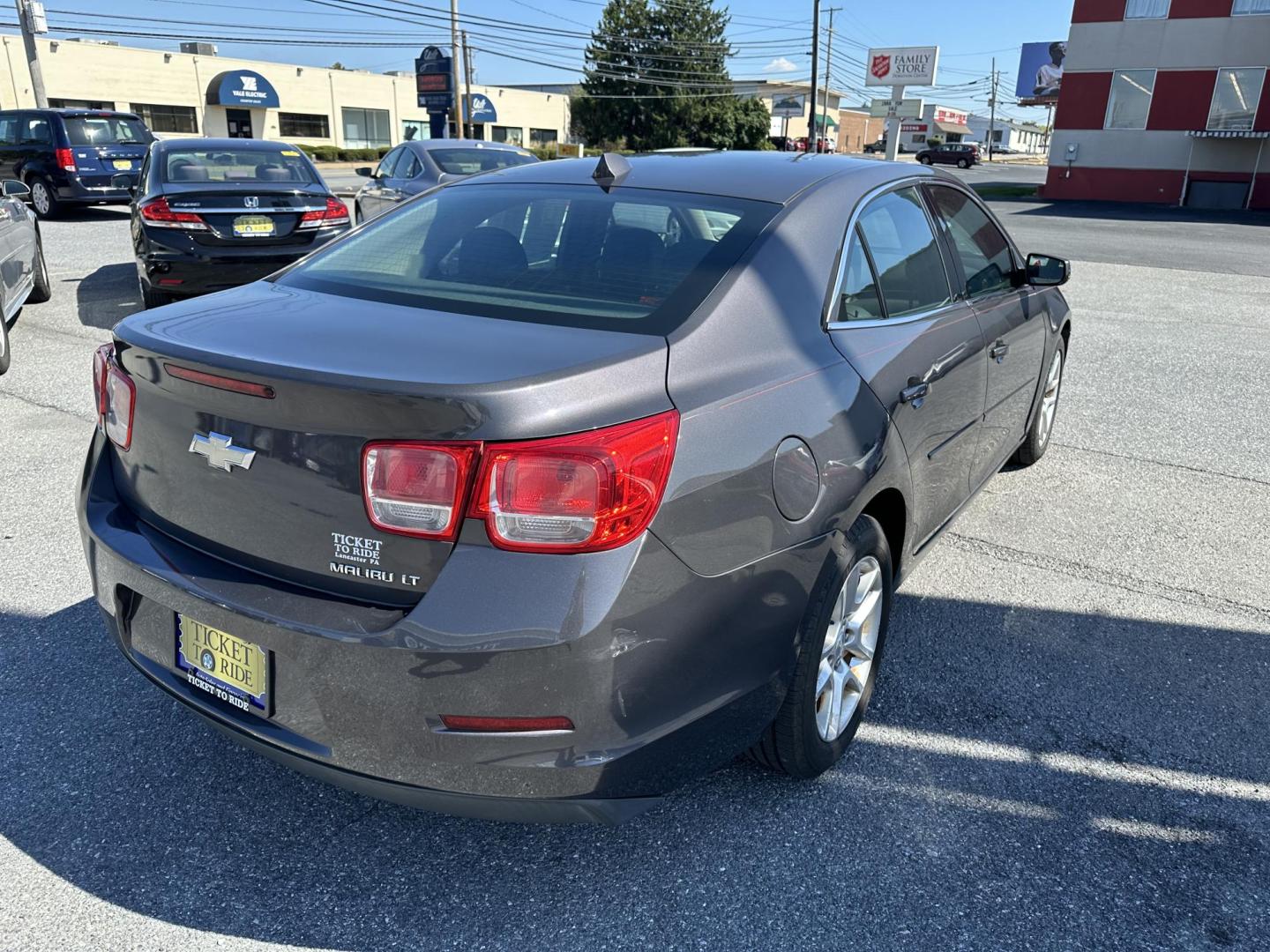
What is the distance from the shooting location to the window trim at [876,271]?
2746mm

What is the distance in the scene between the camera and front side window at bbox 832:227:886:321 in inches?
111

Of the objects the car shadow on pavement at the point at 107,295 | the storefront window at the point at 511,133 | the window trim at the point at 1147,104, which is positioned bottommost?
the car shadow on pavement at the point at 107,295

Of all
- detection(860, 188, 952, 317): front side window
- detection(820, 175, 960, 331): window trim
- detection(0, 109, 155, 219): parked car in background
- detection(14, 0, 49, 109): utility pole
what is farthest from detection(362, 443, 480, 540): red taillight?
detection(14, 0, 49, 109): utility pole

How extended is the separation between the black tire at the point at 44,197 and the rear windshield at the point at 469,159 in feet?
30.3

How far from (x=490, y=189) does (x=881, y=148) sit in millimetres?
98973

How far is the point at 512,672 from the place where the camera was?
6.28ft

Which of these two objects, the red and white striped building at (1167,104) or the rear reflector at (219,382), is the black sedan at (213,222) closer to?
the rear reflector at (219,382)

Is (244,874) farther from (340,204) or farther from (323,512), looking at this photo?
(340,204)

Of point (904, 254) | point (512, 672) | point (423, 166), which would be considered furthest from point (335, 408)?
point (423, 166)

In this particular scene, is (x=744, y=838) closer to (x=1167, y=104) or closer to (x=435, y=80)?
(x=1167, y=104)

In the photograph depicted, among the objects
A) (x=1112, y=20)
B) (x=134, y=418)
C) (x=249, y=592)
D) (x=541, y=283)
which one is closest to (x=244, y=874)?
(x=249, y=592)

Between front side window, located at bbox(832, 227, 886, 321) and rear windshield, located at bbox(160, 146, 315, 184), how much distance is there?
307 inches

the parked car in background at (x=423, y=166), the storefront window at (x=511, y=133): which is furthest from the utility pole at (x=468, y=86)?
the parked car in background at (x=423, y=166)

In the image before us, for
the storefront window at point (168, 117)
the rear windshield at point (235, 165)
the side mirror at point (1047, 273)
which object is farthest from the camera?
the storefront window at point (168, 117)
